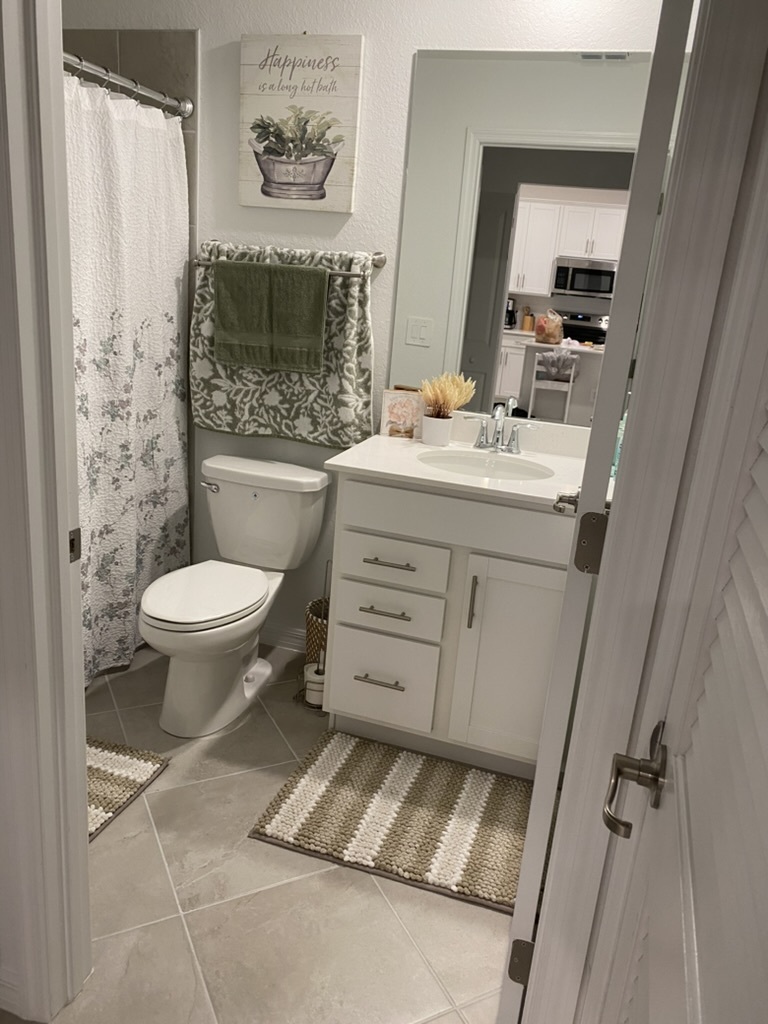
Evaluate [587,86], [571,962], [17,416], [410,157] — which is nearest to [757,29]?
[17,416]

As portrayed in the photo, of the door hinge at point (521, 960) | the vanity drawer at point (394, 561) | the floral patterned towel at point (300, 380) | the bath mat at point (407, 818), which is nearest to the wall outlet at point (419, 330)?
the floral patterned towel at point (300, 380)

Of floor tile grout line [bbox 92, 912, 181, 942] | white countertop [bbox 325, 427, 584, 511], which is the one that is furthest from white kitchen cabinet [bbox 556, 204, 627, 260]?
floor tile grout line [bbox 92, 912, 181, 942]

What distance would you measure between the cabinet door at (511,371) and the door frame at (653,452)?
146cm

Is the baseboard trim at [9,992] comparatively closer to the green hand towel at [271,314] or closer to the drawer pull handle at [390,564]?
the drawer pull handle at [390,564]

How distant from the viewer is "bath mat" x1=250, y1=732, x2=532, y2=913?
1.84 meters

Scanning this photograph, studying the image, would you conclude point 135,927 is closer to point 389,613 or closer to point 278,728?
point 278,728

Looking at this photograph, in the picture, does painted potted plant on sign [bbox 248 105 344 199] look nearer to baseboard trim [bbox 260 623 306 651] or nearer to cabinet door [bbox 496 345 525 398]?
cabinet door [bbox 496 345 525 398]

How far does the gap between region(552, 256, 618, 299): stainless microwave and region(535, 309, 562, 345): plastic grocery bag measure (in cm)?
7

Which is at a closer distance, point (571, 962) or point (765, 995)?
point (765, 995)

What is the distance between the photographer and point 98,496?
234 centimetres

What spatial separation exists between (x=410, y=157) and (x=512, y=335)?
0.62m

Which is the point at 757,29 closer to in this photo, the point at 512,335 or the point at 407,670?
the point at 512,335

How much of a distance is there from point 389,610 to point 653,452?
52.1 inches

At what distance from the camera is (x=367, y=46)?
7.35 feet
